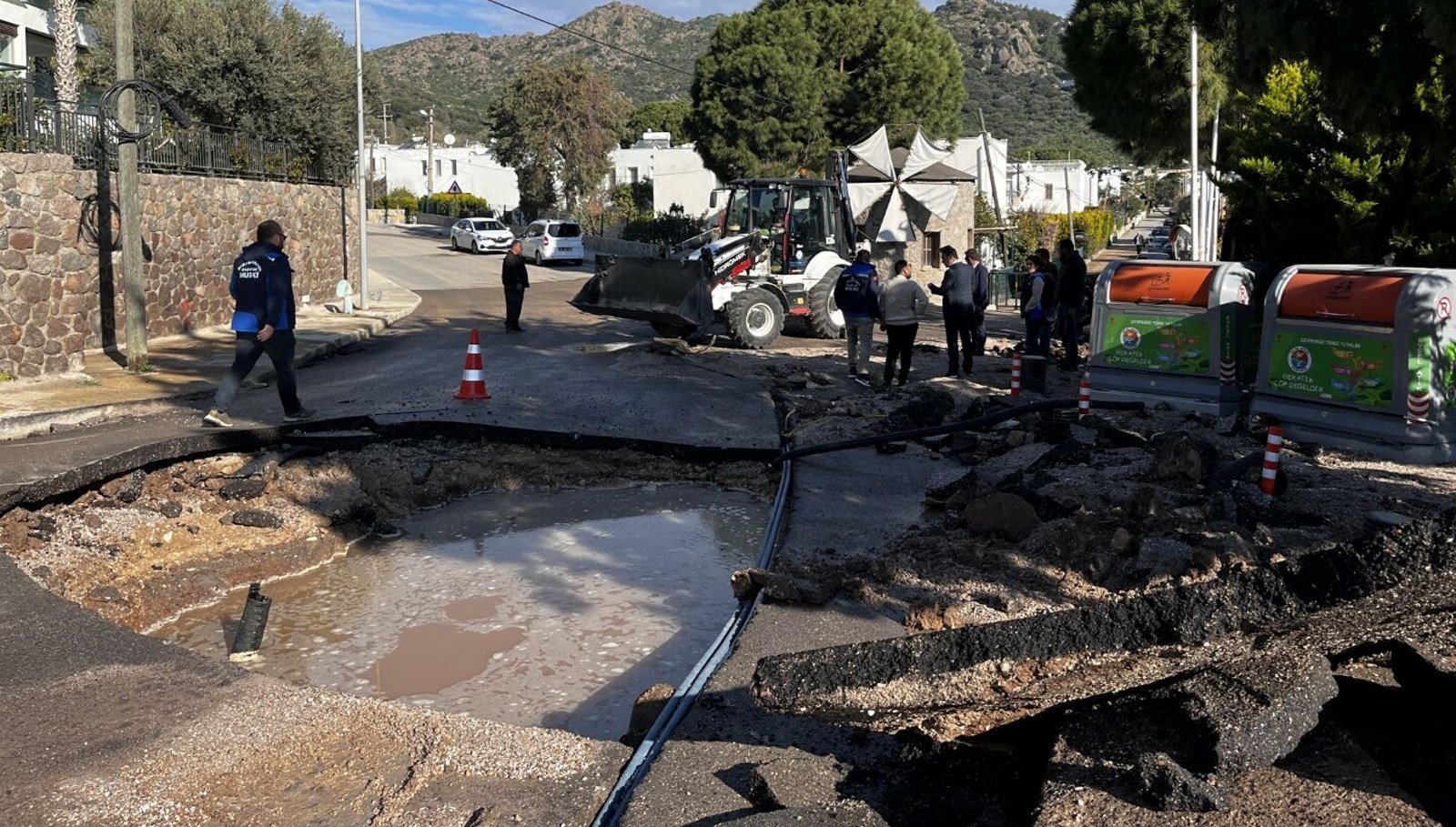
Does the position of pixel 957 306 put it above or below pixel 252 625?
above

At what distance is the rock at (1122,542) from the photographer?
7395 millimetres

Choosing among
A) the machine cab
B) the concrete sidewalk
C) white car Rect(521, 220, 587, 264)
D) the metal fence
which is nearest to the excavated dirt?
the concrete sidewalk

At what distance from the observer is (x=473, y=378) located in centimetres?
1315

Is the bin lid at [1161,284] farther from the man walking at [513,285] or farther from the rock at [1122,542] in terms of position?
the man walking at [513,285]

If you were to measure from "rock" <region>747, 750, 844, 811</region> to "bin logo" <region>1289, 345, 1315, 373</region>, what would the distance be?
8267 mm

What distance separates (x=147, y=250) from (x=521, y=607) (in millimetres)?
13546

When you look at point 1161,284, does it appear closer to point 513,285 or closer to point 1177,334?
point 1177,334

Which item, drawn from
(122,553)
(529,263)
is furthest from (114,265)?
(529,263)

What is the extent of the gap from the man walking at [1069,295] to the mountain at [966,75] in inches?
4446

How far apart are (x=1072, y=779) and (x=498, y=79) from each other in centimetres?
19277

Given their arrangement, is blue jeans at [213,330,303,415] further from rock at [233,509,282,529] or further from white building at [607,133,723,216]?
white building at [607,133,723,216]

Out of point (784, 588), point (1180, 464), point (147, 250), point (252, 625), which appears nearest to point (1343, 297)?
point (1180, 464)

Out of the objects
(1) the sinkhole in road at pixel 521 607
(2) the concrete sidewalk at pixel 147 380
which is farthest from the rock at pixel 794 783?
(2) the concrete sidewalk at pixel 147 380

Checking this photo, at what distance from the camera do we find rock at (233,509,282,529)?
30.5ft
